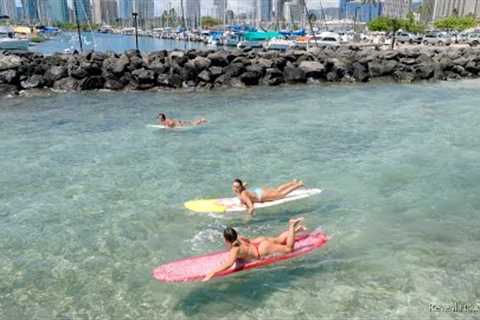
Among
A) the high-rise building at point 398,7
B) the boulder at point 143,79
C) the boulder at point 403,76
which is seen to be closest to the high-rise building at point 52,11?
the high-rise building at point 398,7

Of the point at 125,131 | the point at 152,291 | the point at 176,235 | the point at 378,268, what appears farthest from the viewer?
the point at 125,131

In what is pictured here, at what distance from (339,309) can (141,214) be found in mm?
5263

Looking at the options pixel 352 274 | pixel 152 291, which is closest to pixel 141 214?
pixel 152 291

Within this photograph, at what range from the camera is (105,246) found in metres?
9.25

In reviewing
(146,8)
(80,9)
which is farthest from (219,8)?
(80,9)

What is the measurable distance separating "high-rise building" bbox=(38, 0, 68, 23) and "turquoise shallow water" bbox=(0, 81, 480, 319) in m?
121

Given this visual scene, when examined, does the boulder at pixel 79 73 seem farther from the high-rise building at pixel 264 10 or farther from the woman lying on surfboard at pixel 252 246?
the high-rise building at pixel 264 10

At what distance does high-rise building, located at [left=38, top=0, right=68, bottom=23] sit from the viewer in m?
Result: 128

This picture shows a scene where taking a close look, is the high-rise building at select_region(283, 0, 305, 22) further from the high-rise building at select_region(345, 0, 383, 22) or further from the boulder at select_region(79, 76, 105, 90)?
the boulder at select_region(79, 76, 105, 90)

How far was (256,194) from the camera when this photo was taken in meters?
10.5

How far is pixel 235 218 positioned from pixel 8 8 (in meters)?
155

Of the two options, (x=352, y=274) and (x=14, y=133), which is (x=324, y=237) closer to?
(x=352, y=274)

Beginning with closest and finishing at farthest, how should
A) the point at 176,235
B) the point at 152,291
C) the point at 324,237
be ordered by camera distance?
the point at 152,291, the point at 324,237, the point at 176,235

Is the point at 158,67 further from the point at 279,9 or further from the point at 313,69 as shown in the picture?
the point at 279,9
